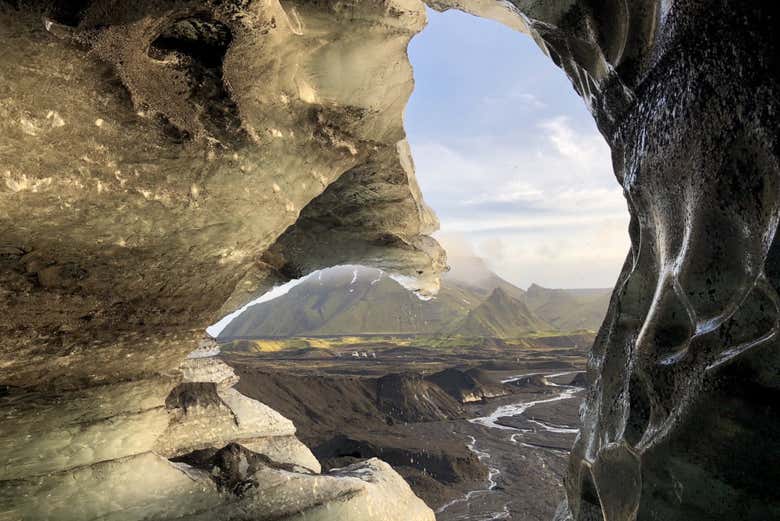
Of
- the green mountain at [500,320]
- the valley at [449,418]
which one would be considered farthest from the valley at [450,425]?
the green mountain at [500,320]

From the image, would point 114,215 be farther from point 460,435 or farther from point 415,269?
point 460,435

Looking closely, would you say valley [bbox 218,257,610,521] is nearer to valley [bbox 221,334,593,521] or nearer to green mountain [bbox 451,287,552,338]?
valley [bbox 221,334,593,521]

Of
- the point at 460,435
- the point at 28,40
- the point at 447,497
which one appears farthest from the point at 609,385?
the point at 460,435

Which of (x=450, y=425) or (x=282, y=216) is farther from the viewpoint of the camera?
(x=450, y=425)

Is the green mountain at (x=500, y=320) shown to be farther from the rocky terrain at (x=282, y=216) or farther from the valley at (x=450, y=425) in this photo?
the rocky terrain at (x=282, y=216)

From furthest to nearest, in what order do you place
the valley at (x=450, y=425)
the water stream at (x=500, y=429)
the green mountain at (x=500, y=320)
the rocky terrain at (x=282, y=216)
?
the green mountain at (x=500, y=320)
the valley at (x=450, y=425)
the water stream at (x=500, y=429)
the rocky terrain at (x=282, y=216)

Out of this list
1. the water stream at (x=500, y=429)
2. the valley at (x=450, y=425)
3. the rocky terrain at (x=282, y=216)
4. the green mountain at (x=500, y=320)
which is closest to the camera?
the rocky terrain at (x=282, y=216)

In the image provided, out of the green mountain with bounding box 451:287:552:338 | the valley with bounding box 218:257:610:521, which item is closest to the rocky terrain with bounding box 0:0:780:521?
the valley with bounding box 218:257:610:521

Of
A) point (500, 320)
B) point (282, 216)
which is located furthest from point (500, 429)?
point (500, 320)

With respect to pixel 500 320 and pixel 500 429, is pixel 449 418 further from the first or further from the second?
pixel 500 320
